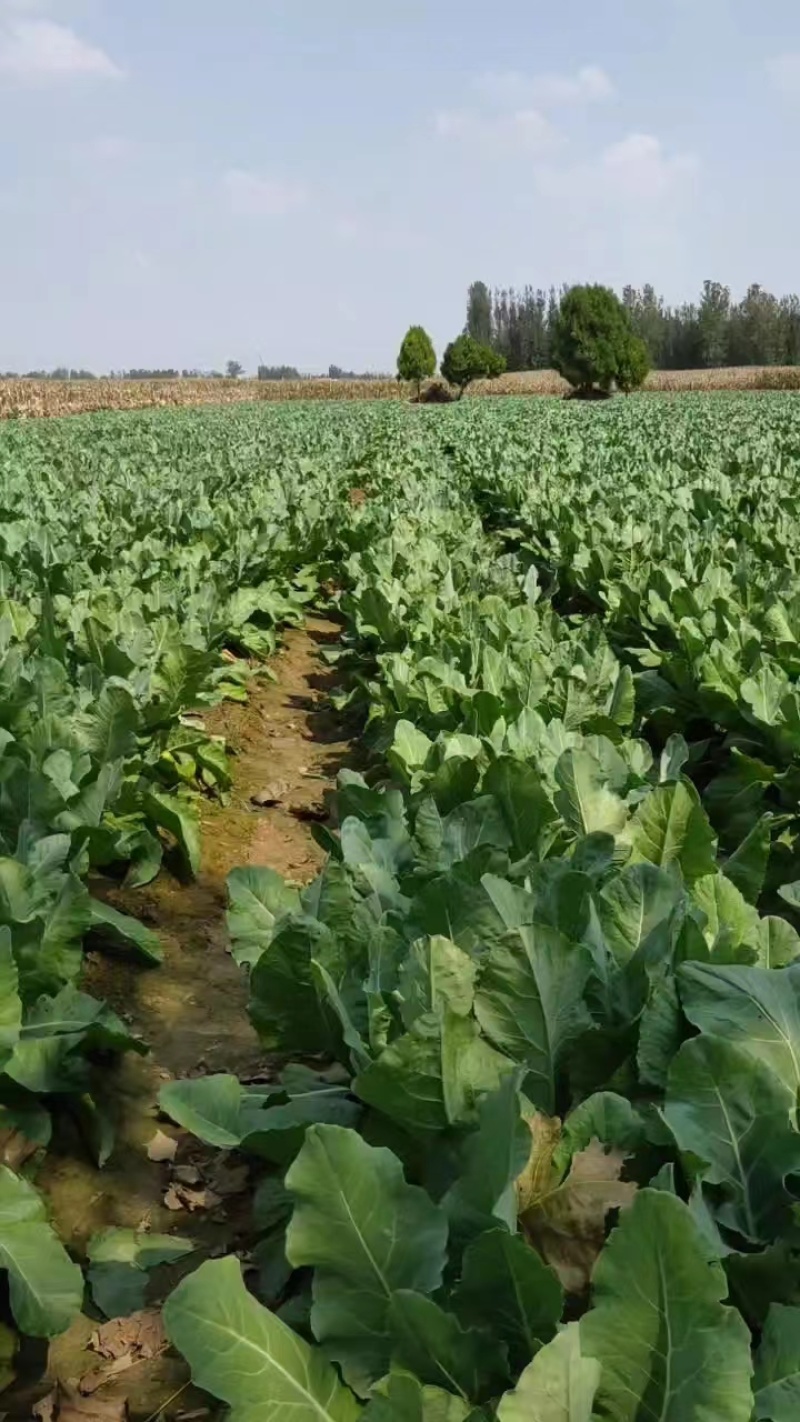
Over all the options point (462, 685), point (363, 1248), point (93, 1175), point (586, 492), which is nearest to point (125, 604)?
point (462, 685)

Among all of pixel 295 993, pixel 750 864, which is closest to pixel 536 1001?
pixel 295 993

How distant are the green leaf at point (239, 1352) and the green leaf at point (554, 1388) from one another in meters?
0.32

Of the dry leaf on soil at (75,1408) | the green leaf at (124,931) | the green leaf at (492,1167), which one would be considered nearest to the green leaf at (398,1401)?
the green leaf at (492,1167)

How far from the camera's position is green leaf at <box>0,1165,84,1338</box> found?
77.9 inches

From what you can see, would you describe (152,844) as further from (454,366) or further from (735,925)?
(454,366)

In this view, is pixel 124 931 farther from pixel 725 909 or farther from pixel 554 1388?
pixel 554 1388

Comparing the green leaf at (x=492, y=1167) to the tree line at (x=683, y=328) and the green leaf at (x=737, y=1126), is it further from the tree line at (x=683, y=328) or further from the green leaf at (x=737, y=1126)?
the tree line at (x=683, y=328)

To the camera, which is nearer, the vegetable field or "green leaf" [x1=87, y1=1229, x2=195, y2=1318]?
the vegetable field

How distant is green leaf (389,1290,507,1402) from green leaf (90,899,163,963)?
1.78 metres

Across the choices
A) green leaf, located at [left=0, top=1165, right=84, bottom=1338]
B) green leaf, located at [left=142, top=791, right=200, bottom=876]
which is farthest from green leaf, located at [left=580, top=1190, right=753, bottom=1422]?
green leaf, located at [left=142, top=791, right=200, bottom=876]

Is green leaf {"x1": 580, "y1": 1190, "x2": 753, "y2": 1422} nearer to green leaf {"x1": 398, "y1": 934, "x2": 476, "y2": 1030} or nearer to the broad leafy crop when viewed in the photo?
the broad leafy crop

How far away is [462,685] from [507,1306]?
3191mm

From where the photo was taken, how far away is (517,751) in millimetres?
3467

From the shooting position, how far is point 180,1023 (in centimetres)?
343
